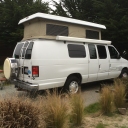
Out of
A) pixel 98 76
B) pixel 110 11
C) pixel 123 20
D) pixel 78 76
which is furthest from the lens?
pixel 110 11

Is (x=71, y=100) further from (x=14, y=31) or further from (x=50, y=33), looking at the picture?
(x=14, y=31)

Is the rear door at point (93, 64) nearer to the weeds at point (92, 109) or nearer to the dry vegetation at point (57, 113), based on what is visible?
the weeds at point (92, 109)

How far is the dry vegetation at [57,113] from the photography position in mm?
3217

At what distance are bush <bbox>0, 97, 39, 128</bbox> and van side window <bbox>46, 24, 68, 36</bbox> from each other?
4419 mm

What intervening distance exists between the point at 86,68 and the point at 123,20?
5.02 meters

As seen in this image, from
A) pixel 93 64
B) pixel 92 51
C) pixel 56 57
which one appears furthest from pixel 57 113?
pixel 92 51

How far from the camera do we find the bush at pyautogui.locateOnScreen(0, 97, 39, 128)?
10.2 ft

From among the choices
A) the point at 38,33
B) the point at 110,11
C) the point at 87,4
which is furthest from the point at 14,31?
the point at 38,33

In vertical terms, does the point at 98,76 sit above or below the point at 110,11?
Answer: below

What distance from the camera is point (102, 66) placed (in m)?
8.81

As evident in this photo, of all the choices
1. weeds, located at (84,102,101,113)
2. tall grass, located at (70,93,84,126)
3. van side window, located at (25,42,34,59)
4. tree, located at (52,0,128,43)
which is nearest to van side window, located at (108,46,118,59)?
tree, located at (52,0,128,43)

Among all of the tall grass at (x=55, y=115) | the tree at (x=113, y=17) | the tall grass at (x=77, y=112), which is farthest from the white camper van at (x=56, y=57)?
the tree at (x=113, y=17)

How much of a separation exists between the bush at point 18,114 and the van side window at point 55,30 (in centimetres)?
442

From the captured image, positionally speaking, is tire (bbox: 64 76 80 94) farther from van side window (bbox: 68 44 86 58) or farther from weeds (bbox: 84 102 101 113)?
weeds (bbox: 84 102 101 113)
